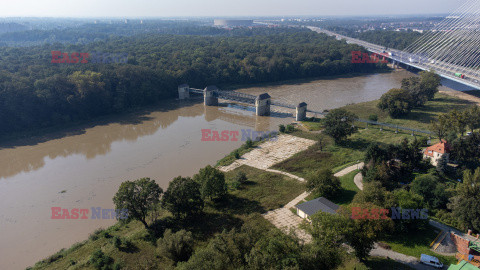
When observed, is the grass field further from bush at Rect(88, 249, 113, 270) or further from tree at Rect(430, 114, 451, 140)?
tree at Rect(430, 114, 451, 140)

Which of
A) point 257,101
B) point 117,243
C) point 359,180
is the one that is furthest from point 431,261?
point 257,101

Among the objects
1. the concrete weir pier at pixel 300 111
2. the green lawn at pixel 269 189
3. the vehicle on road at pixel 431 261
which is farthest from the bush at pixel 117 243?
the concrete weir pier at pixel 300 111

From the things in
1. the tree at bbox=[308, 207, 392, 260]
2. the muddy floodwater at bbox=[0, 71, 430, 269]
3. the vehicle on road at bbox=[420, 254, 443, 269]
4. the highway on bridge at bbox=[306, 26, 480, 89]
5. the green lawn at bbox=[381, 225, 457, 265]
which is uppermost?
the highway on bridge at bbox=[306, 26, 480, 89]

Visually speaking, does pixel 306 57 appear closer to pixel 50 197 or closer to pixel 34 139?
pixel 34 139

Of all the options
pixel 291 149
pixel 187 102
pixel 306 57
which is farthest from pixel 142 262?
pixel 306 57

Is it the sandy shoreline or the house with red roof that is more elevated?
the house with red roof

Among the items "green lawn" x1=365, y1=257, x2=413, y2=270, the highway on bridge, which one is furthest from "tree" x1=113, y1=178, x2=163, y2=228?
the highway on bridge
